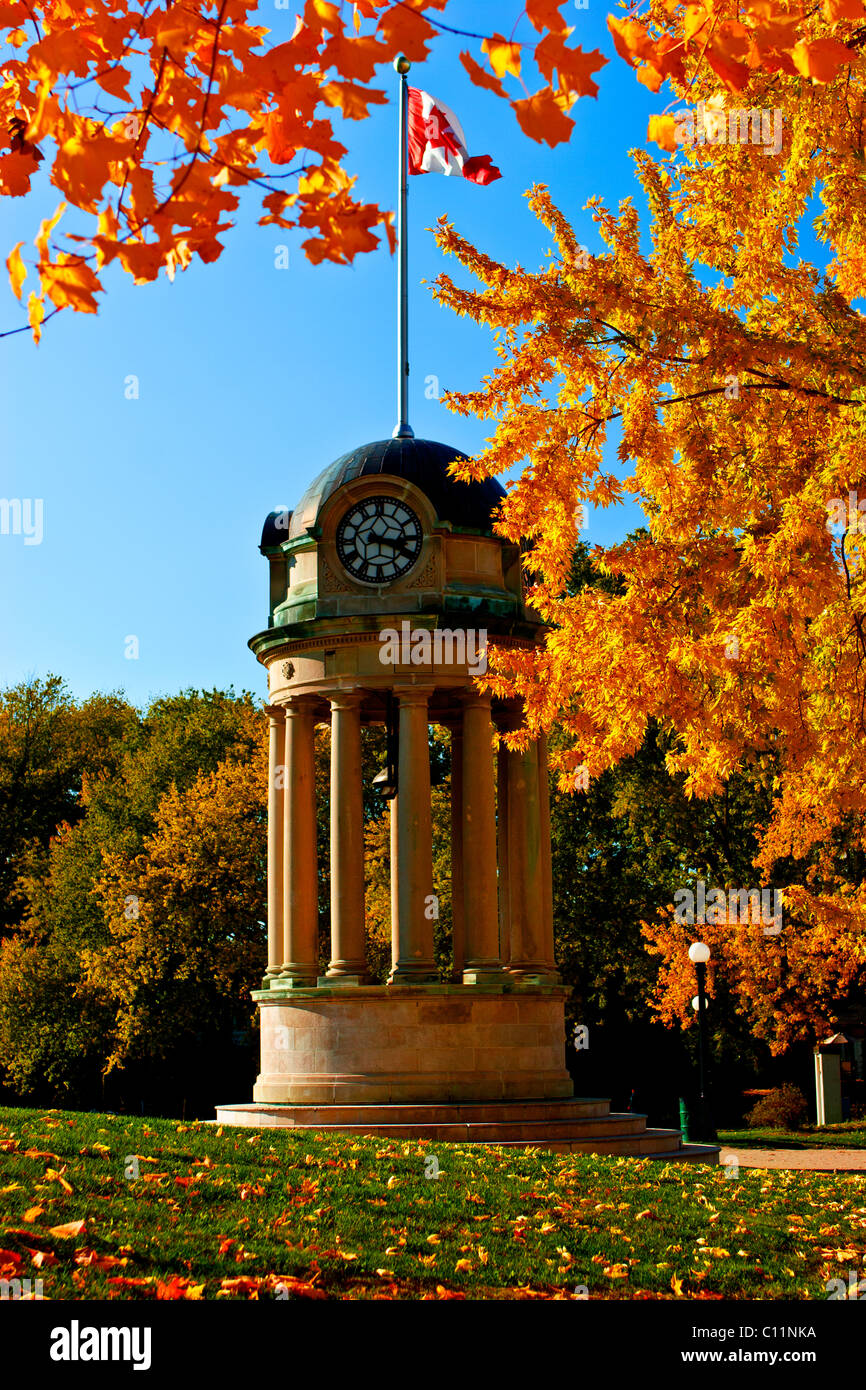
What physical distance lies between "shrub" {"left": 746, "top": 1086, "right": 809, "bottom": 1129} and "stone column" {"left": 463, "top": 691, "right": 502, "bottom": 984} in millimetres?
18035

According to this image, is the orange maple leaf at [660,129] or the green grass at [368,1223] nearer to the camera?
the orange maple leaf at [660,129]

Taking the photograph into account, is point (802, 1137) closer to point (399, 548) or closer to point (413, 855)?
point (413, 855)

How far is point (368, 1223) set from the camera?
11.1m

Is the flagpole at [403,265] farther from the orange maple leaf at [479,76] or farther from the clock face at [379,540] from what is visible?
the orange maple leaf at [479,76]

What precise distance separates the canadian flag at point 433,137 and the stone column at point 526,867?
11.7 meters

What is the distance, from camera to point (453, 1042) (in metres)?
23.9

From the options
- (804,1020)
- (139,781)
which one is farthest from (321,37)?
(139,781)

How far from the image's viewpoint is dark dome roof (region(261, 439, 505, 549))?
2628 centimetres

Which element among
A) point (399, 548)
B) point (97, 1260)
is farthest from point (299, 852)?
point (97, 1260)

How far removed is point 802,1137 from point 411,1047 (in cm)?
1688

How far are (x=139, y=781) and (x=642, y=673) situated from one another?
118ft

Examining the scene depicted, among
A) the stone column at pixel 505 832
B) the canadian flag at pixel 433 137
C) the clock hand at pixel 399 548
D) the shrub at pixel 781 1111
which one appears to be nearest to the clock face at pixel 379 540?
the clock hand at pixel 399 548

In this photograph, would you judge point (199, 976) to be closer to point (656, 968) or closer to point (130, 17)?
point (656, 968)

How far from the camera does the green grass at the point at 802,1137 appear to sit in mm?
34406
